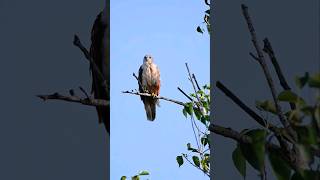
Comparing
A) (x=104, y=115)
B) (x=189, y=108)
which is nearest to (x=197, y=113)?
(x=189, y=108)

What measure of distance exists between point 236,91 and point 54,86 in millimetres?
851

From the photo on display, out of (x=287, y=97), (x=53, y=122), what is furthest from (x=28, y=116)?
(x=287, y=97)

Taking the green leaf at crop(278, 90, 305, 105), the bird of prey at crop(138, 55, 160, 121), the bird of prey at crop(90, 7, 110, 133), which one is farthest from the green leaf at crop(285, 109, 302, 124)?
the bird of prey at crop(90, 7, 110, 133)

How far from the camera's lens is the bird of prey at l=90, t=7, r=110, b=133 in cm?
217

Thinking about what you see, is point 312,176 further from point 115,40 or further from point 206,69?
point 115,40

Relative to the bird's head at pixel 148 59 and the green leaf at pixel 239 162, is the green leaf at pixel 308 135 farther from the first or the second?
the bird's head at pixel 148 59

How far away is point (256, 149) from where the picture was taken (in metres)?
0.43

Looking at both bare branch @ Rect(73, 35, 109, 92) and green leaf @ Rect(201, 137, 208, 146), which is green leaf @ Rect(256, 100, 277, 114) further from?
bare branch @ Rect(73, 35, 109, 92)

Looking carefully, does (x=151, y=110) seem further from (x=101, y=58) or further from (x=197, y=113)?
(x=101, y=58)

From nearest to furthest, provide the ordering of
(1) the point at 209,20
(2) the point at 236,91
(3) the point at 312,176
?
(3) the point at 312,176
(2) the point at 236,91
(1) the point at 209,20

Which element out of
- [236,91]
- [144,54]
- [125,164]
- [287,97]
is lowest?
[125,164]

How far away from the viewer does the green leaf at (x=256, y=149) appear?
1.39 feet

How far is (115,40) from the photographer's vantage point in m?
2.14

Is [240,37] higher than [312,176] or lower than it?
higher
